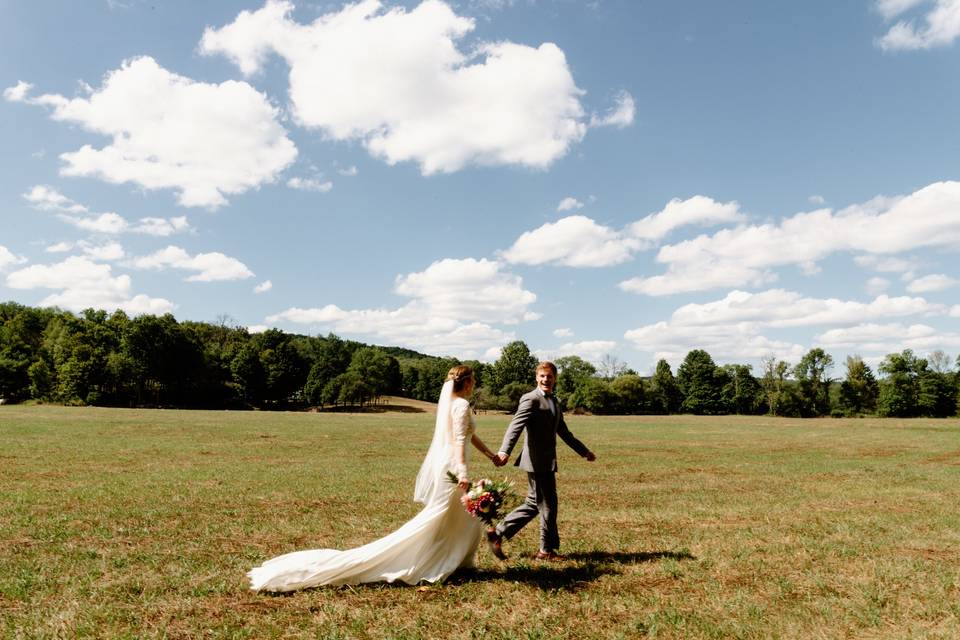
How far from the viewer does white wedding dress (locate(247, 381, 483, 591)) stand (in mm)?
6738

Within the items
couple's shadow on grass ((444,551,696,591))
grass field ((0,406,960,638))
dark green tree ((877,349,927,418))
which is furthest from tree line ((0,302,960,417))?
couple's shadow on grass ((444,551,696,591))

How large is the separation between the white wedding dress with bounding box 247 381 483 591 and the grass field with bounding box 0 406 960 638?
178 millimetres

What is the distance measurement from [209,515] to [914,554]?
12.3 meters

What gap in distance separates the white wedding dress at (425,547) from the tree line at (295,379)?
289ft

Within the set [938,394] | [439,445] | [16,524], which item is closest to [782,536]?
[439,445]

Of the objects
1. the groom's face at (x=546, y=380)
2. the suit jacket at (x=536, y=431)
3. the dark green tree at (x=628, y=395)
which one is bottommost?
the dark green tree at (x=628, y=395)

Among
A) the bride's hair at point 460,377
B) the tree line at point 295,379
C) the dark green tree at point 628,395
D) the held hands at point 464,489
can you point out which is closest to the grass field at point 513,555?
the held hands at point 464,489

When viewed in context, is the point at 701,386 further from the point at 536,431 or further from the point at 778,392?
the point at 536,431

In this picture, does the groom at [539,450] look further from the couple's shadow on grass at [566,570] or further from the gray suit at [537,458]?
the couple's shadow on grass at [566,570]

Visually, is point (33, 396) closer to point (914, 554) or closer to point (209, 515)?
point (209, 515)

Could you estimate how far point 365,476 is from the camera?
1783 cm

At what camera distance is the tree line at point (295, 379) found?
83.1m

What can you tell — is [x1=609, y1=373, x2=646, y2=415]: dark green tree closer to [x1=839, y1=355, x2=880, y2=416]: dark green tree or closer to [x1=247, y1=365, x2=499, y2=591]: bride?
[x1=839, y1=355, x2=880, y2=416]: dark green tree

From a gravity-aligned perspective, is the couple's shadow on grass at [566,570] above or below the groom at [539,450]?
below
